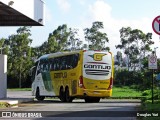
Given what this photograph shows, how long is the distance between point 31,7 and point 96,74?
6154 mm

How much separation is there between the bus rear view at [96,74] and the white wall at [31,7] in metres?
3.81

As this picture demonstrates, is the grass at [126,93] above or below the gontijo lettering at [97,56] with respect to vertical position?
below

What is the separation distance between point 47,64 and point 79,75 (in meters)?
5.09

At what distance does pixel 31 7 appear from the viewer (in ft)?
78.3

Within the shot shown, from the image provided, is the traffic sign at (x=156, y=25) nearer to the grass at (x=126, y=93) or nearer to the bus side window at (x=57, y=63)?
the bus side window at (x=57, y=63)

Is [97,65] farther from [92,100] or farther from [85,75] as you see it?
[92,100]

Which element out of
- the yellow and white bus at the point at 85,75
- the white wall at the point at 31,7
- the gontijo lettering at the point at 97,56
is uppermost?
the white wall at the point at 31,7

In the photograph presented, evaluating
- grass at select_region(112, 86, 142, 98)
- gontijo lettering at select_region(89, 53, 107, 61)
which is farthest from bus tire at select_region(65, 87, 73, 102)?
grass at select_region(112, 86, 142, 98)

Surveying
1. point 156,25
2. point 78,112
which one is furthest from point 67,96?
point 156,25

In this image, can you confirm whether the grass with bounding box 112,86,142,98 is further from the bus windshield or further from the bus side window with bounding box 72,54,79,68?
the bus side window with bounding box 72,54,79,68

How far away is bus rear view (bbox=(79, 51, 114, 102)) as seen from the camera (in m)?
27.0

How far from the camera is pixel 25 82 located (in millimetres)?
73312

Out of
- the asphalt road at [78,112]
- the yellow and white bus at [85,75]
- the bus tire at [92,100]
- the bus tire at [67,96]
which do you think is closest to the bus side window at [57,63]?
the yellow and white bus at [85,75]

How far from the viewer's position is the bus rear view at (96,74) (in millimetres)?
26984
